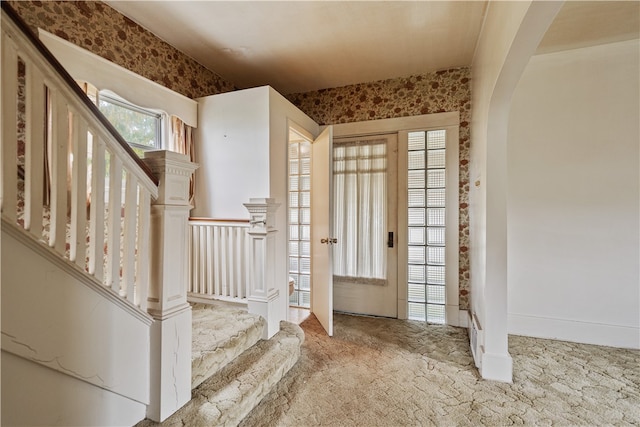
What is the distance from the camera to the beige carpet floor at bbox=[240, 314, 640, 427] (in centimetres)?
172

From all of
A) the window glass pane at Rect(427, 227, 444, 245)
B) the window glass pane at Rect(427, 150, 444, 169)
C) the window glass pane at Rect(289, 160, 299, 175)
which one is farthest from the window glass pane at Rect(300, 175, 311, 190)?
the window glass pane at Rect(427, 227, 444, 245)

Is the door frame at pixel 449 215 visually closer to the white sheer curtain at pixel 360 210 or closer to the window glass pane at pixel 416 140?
the window glass pane at pixel 416 140

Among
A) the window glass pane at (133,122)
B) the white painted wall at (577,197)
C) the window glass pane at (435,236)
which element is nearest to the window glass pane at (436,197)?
the window glass pane at (435,236)

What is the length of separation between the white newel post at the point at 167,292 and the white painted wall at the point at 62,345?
0.21 ft

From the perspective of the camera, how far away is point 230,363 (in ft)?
6.24

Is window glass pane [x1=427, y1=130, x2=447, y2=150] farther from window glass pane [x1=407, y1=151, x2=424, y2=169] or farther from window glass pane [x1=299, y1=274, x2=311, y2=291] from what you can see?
window glass pane [x1=299, y1=274, x2=311, y2=291]

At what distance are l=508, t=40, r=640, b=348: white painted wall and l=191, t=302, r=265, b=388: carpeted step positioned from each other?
2.57 m

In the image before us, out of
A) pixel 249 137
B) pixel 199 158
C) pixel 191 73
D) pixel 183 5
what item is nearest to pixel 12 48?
pixel 183 5

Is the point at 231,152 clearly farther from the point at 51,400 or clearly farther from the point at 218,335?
the point at 51,400

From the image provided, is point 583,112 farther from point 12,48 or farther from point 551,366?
point 12,48

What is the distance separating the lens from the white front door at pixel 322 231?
2893 millimetres

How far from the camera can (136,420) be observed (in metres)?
1.35

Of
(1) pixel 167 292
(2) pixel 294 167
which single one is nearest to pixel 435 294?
(2) pixel 294 167

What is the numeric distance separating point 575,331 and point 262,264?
2.97 meters
